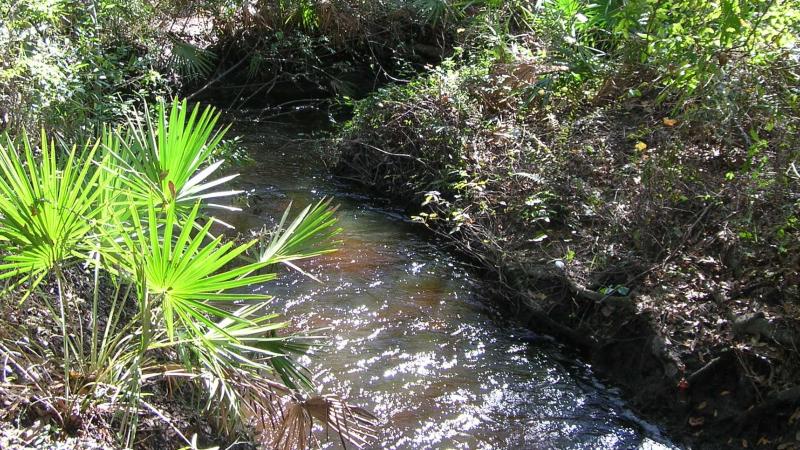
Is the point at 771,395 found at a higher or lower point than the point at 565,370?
higher

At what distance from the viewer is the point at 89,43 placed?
6309 mm

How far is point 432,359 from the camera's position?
17.9 ft

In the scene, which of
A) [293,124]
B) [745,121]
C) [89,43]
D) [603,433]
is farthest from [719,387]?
[293,124]

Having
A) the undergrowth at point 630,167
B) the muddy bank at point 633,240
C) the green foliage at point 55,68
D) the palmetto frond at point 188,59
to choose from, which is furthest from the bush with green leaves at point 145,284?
the palmetto frond at point 188,59

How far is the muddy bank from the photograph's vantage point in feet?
15.2

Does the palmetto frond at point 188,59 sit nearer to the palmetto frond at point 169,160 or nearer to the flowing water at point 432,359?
the flowing water at point 432,359

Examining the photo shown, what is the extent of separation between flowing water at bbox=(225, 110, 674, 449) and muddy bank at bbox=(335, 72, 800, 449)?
31 centimetres

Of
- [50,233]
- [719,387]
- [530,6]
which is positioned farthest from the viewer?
[530,6]

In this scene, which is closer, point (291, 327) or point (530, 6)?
point (291, 327)

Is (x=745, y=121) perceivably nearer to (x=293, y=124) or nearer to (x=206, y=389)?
(x=206, y=389)

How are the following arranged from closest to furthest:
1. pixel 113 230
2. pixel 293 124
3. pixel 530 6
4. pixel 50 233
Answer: pixel 50 233
pixel 113 230
pixel 530 6
pixel 293 124

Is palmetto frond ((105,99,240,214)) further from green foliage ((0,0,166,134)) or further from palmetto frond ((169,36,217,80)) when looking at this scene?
palmetto frond ((169,36,217,80))

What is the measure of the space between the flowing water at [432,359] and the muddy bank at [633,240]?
0.31 m

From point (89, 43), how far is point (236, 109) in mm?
4973
